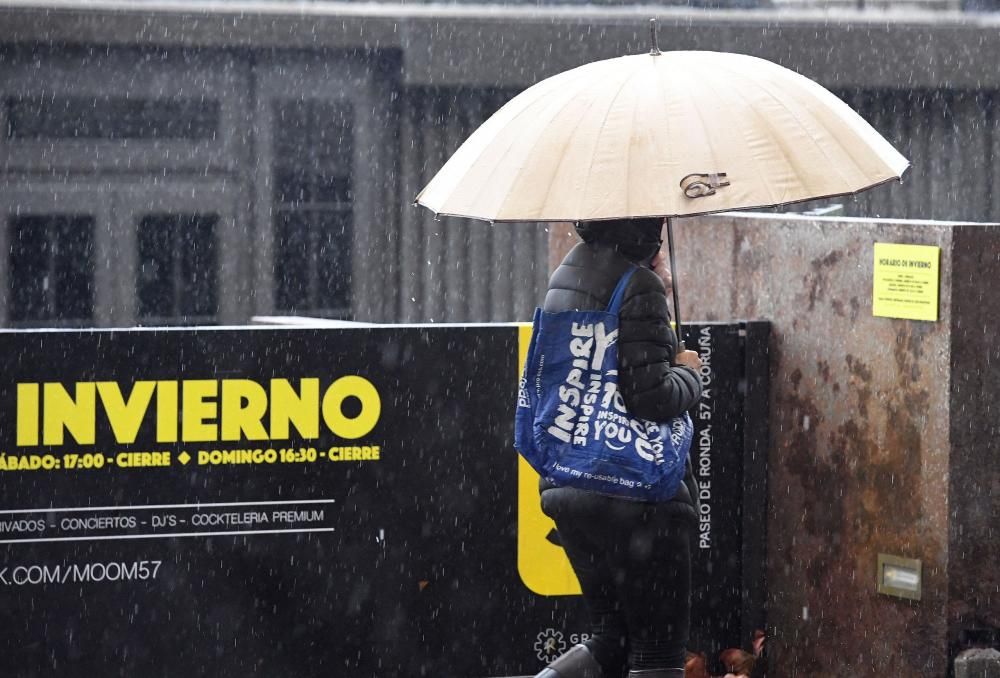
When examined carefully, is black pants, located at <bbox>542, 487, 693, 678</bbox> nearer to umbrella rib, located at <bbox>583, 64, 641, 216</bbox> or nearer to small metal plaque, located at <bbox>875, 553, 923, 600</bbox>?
umbrella rib, located at <bbox>583, 64, 641, 216</bbox>

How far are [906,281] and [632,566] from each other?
6.31 ft

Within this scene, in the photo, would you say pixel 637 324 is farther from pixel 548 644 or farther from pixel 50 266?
pixel 50 266

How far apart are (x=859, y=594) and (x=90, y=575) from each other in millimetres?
2957

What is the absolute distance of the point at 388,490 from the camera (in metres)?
5.69

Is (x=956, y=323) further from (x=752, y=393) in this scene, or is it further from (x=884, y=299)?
(x=752, y=393)

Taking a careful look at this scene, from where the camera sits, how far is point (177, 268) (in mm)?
10961

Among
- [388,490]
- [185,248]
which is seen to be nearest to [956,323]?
[388,490]

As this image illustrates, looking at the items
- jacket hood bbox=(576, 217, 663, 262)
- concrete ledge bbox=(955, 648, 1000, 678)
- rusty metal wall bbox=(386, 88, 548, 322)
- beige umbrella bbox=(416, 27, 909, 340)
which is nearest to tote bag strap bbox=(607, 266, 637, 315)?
jacket hood bbox=(576, 217, 663, 262)

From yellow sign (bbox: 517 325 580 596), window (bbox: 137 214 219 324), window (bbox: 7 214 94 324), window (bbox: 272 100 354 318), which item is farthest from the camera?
window (bbox: 272 100 354 318)

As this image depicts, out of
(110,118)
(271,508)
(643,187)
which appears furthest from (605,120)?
(110,118)

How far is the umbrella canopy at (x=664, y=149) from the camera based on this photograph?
392 centimetres

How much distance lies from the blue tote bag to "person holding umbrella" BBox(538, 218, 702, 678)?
33 millimetres

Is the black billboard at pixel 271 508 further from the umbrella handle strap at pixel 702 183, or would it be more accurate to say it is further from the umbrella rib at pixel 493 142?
the umbrella handle strap at pixel 702 183

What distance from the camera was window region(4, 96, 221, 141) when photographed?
10.5 meters
